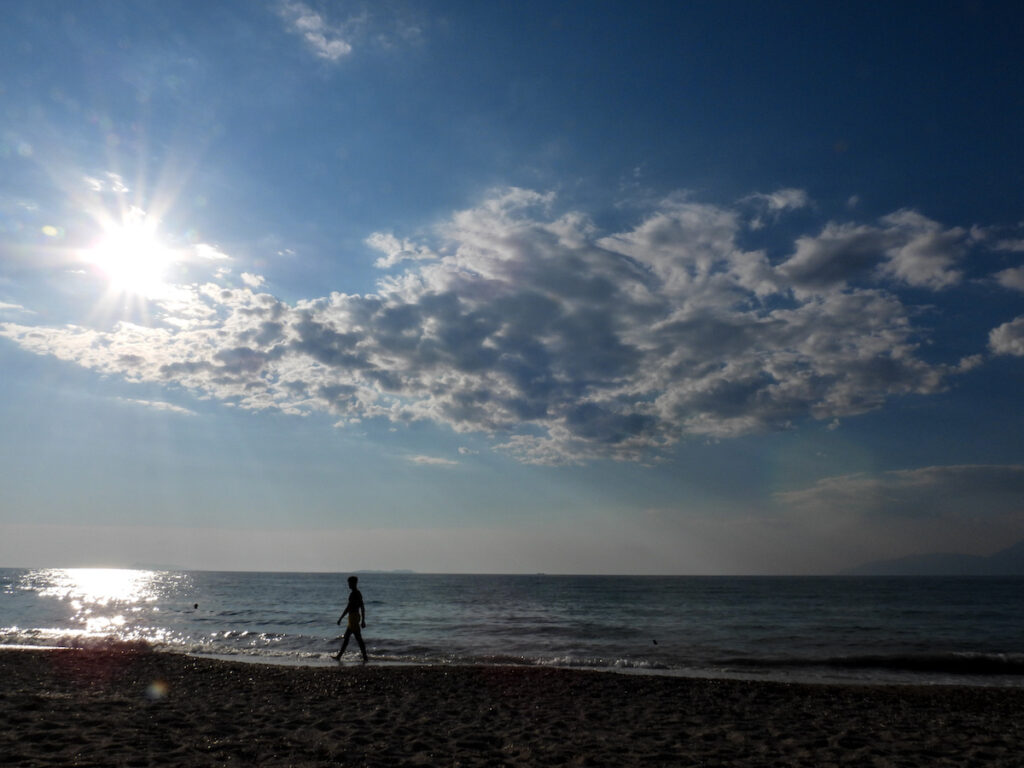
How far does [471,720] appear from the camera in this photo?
10.1 m

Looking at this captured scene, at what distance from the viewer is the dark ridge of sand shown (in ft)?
25.8

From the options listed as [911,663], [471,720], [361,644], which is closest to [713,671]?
[911,663]

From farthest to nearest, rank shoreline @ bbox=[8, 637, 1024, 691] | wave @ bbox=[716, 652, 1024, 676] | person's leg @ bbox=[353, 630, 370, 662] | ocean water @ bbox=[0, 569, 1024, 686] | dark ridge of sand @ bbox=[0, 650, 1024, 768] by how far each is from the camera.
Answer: wave @ bbox=[716, 652, 1024, 676] < ocean water @ bbox=[0, 569, 1024, 686] < person's leg @ bbox=[353, 630, 370, 662] < shoreline @ bbox=[8, 637, 1024, 691] < dark ridge of sand @ bbox=[0, 650, 1024, 768]

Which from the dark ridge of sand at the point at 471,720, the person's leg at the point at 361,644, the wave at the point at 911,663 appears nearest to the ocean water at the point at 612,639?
the wave at the point at 911,663

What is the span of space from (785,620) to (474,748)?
3876 cm

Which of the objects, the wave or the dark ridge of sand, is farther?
the wave

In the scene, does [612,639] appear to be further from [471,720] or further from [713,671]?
[471,720]

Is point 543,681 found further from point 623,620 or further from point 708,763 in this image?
point 623,620

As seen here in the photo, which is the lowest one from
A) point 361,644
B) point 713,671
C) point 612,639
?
point 612,639

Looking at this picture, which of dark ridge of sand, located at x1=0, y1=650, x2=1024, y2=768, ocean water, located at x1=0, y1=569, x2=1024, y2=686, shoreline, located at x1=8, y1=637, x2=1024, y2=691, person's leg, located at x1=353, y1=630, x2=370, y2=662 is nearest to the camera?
dark ridge of sand, located at x1=0, y1=650, x2=1024, y2=768

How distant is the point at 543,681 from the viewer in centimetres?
1404

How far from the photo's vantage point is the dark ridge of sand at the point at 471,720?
7871 mm

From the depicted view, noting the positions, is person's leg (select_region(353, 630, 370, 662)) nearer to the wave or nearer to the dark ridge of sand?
the dark ridge of sand

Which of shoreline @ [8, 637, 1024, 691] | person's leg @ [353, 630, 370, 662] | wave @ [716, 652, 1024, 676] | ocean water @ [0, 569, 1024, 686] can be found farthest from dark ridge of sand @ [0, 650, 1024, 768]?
wave @ [716, 652, 1024, 676]
